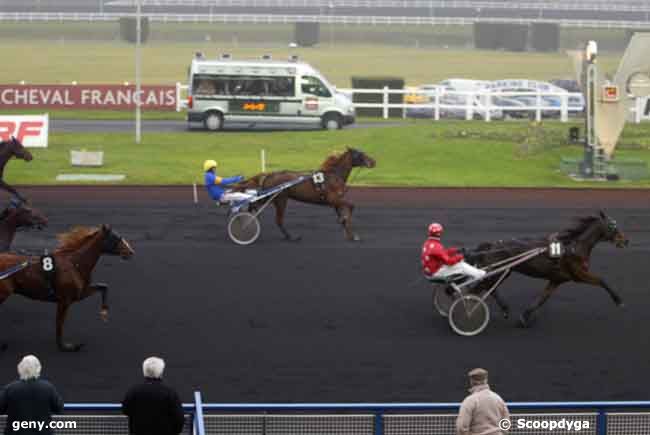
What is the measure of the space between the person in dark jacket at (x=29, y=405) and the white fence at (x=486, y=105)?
99.5 feet

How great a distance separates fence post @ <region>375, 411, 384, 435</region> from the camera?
9883 mm

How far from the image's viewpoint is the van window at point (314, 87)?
37625 millimetres

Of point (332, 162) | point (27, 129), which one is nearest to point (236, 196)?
point (332, 162)

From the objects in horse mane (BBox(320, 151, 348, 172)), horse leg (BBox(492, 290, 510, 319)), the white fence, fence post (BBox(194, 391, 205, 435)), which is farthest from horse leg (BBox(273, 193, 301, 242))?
the white fence

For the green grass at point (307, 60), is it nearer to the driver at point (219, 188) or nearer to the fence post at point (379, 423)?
the driver at point (219, 188)

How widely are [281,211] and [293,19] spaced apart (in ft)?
179

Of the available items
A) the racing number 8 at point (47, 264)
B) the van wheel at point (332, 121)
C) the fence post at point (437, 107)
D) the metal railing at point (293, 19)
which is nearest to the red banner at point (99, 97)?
the van wheel at point (332, 121)

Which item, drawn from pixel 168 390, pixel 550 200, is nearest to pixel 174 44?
pixel 550 200

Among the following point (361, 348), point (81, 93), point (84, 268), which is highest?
point (81, 93)

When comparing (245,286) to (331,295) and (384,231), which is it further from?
(384,231)

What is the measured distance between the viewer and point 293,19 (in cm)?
7462

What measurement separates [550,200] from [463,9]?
5694 centimetres

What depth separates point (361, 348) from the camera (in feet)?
49.4

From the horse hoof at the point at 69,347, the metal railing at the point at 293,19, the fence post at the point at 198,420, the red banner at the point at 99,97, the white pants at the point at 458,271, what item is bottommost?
the horse hoof at the point at 69,347
